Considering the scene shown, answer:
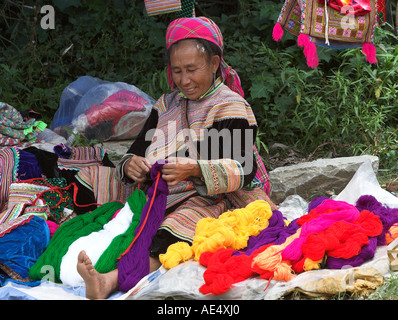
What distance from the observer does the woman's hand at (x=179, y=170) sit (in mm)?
2686

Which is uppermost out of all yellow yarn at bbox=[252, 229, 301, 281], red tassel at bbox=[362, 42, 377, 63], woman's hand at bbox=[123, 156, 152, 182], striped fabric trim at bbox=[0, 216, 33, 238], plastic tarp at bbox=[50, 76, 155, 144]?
red tassel at bbox=[362, 42, 377, 63]

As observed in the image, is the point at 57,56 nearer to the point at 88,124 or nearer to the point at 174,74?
the point at 88,124

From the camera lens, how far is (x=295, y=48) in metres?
4.92

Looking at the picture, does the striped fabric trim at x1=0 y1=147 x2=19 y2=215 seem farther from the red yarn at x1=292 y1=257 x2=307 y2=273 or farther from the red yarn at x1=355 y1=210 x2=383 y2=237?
the red yarn at x1=355 y1=210 x2=383 y2=237

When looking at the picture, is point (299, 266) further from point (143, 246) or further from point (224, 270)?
point (143, 246)

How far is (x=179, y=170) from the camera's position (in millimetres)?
2691

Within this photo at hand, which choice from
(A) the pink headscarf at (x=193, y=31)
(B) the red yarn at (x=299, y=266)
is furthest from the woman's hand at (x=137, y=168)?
(B) the red yarn at (x=299, y=266)

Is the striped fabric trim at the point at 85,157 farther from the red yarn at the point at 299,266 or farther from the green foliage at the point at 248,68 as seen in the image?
the red yarn at the point at 299,266

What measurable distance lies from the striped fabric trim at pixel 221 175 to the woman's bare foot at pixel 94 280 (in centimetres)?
63

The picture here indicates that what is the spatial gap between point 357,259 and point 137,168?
112cm

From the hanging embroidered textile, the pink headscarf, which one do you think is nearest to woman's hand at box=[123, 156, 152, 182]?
the pink headscarf

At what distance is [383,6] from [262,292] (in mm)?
2050

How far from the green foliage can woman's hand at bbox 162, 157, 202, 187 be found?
5.66ft

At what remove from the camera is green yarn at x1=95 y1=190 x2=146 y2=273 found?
2.54 m
